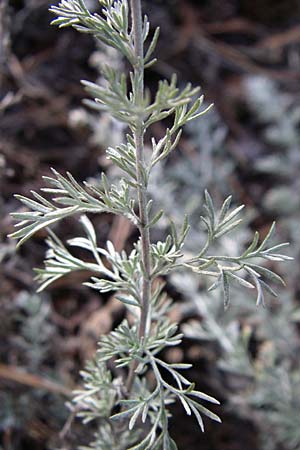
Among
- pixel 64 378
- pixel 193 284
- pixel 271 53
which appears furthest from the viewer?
pixel 271 53

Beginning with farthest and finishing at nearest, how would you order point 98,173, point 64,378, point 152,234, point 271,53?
point 271,53 < point 98,173 < point 152,234 < point 64,378

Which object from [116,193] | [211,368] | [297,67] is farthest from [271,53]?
[116,193]

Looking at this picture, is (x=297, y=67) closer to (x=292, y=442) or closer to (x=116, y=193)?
(x=292, y=442)

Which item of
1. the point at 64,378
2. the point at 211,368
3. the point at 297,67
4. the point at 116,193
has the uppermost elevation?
the point at 297,67

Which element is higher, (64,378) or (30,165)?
(30,165)

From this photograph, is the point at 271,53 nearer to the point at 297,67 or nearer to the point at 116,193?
the point at 297,67

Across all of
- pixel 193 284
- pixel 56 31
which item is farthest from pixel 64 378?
pixel 56 31

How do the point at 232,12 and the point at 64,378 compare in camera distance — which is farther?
the point at 232,12
